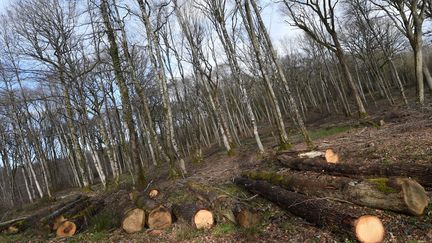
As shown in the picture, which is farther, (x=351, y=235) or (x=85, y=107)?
(x=85, y=107)

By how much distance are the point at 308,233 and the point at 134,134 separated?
9.66m

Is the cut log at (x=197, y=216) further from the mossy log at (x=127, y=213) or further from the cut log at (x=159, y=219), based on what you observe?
the mossy log at (x=127, y=213)

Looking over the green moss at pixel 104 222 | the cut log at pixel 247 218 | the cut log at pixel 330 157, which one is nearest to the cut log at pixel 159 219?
the green moss at pixel 104 222

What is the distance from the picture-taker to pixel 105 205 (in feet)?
33.0

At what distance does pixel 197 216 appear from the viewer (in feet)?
22.1

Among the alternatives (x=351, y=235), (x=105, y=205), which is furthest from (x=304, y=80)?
(x=351, y=235)

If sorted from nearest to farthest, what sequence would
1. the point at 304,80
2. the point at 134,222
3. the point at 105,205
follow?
the point at 134,222 → the point at 105,205 → the point at 304,80

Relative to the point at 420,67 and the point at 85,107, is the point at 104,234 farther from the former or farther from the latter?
the point at 420,67

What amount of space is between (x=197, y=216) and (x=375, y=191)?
3.56m

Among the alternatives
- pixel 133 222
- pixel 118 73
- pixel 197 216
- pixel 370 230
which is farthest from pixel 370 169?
pixel 118 73

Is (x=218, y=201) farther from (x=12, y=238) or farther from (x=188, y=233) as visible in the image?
Answer: (x=12, y=238)

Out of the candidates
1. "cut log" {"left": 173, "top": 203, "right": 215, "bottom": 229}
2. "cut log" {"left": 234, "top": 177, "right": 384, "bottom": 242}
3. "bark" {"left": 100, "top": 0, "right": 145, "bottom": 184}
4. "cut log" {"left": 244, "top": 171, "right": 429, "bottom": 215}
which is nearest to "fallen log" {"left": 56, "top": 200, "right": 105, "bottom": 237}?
"bark" {"left": 100, "top": 0, "right": 145, "bottom": 184}

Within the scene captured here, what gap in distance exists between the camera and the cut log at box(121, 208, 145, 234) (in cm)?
724

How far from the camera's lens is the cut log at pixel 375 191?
→ 4730 millimetres
